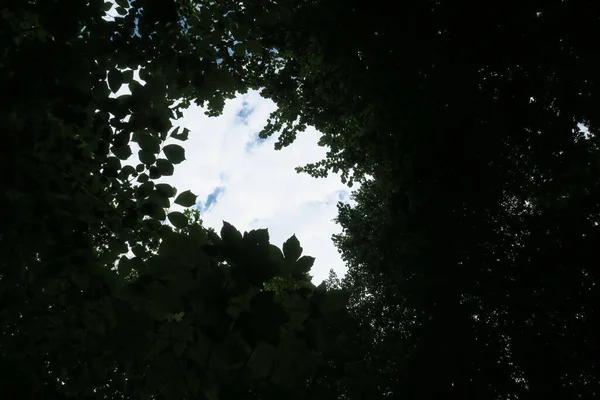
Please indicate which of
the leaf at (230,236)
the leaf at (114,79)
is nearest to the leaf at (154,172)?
the leaf at (114,79)

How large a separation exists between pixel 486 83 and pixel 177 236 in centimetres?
377

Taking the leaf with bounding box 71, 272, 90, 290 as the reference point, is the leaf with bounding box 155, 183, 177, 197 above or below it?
above

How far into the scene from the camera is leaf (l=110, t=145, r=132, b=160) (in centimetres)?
201

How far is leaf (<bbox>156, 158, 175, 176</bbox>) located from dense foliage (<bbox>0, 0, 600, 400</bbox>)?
2cm

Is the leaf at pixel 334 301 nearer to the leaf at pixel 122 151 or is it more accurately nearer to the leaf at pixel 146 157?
the leaf at pixel 146 157

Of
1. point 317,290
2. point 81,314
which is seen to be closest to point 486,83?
point 317,290

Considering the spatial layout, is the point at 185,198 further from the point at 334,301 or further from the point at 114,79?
the point at 334,301

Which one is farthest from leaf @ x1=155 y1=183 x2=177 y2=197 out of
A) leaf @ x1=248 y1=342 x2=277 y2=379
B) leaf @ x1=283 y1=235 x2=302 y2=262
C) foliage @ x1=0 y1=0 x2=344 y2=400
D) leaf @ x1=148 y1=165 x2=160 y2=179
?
leaf @ x1=248 y1=342 x2=277 y2=379

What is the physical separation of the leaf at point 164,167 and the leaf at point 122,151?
0.20m

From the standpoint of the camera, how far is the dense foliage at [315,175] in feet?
3.70

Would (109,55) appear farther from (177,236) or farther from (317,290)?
(317,290)

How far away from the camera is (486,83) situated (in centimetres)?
386

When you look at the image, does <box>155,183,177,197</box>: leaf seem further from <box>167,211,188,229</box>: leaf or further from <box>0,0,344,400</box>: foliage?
<box>167,211,188,229</box>: leaf

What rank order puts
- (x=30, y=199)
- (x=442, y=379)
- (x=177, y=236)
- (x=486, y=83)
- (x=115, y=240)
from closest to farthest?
1. (x=177, y=236)
2. (x=30, y=199)
3. (x=115, y=240)
4. (x=486, y=83)
5. (x=442, y=379)
